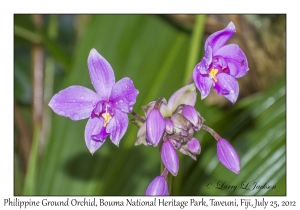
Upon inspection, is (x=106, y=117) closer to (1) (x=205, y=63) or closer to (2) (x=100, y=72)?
(2) (x=100, y=72)

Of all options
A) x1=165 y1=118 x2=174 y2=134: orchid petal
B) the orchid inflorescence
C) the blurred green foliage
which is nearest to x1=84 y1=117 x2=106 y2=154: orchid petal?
the orchid inflorescence

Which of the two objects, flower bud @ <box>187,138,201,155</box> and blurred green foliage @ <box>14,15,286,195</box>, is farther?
blurred green foliage @ <box>14,15,286,195</box>

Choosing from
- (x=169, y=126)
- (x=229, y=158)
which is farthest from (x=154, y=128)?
(x=229, y=158)

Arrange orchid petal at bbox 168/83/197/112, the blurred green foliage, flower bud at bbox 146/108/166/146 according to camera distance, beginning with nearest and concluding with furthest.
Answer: flower bud at bbox 146/108/166/146
orchid petal at bbox 168/83/197/112
the blurred green foliage

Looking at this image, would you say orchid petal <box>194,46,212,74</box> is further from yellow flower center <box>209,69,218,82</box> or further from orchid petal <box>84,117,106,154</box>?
orchid petal <box>84,117,106,154</box>

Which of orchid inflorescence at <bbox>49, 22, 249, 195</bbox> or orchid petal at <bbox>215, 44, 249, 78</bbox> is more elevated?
orchid petal at <bbox>215, 44, 249, 78</bbox>

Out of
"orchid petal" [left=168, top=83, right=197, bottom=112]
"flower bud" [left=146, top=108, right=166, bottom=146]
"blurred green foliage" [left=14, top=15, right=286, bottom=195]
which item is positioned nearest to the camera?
"flower bud" [left=146, top=108, right=166, bottom=146]

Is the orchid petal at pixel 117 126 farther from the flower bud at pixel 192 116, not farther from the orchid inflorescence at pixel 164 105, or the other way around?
the flower bud at pixel 192 116
